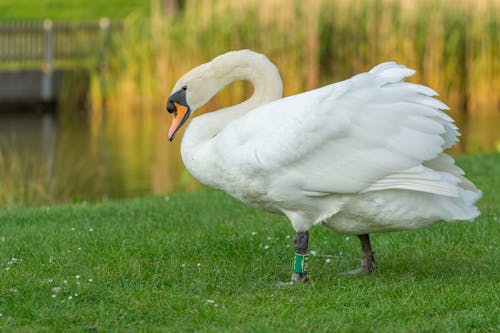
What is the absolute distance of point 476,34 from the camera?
18.2 meters

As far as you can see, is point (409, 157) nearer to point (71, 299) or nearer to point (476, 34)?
point (71, 299)

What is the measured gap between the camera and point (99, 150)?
55.2ft

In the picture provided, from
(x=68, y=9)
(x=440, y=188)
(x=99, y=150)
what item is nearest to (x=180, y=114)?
(x=440, y=188)

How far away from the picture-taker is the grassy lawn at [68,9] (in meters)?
31.6

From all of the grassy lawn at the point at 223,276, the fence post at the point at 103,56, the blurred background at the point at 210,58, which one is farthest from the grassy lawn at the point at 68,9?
the grassy lawn at the point at 223,276

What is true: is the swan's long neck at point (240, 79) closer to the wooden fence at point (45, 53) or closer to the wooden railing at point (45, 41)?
the wooden fence at point (45, 53)

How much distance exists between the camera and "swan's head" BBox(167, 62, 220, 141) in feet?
20.5

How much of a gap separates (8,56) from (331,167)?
19.0 meters

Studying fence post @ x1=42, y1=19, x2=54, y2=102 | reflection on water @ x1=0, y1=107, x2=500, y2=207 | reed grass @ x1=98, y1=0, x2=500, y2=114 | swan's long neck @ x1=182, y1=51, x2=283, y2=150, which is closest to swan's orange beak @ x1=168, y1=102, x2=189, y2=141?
swan's long neck @ x1=182, y1=51, x2=283, y2=150

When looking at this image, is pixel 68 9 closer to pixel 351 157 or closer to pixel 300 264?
pixel 300 264

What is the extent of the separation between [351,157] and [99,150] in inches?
459

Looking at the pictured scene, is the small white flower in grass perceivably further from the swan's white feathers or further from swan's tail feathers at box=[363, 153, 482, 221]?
swan's tail feathers at box=[363, 153, 482, 221]

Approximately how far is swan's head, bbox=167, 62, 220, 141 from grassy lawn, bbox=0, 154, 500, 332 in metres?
1.01

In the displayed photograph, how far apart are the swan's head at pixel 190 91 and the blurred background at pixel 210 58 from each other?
26.7 feet
